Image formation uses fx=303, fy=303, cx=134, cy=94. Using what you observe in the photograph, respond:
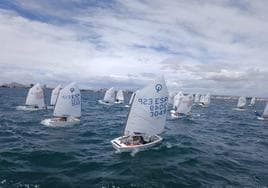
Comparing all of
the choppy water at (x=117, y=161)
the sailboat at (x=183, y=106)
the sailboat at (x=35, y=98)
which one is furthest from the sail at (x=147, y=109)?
the sailboat at (x=35, y=98)

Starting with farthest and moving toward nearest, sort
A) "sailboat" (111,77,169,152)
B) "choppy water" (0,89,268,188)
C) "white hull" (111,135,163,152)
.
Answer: "sailboat" (111,77,169,152), "white hull" (111,135,163,152), "choppy water" (0,89,268,188)

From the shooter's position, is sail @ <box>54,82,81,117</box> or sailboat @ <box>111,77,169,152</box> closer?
sailboat @ <box>111,77,169,152</box>

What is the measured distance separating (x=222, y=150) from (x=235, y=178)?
11.4 metres

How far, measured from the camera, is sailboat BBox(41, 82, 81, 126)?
49419 millimetres

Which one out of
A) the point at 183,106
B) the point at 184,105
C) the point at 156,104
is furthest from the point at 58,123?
the point at 184,105

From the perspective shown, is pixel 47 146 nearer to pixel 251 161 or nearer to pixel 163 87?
pixel 163 87

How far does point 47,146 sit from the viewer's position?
35.3 meters

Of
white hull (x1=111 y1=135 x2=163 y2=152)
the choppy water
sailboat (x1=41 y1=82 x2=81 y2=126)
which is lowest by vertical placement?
the choppy water

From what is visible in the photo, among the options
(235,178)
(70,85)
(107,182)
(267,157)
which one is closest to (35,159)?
(107,182)

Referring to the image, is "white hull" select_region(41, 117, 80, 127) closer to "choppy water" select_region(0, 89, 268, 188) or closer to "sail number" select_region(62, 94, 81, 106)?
"choppy water" select_region(0, 89, 268, 188)

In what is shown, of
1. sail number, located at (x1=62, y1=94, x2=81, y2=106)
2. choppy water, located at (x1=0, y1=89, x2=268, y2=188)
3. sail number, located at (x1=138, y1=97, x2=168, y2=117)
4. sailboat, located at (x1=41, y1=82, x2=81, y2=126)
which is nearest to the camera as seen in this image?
choppy water, located at (x1=0, y1=89, x2=268, y2=188)

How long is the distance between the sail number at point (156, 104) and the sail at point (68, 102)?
19.5 m

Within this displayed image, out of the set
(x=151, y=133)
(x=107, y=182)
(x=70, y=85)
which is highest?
(x=70, y=85)

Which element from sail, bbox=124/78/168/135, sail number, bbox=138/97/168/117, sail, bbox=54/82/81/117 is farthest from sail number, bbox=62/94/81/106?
sail number, bbox=138/97/168/117
